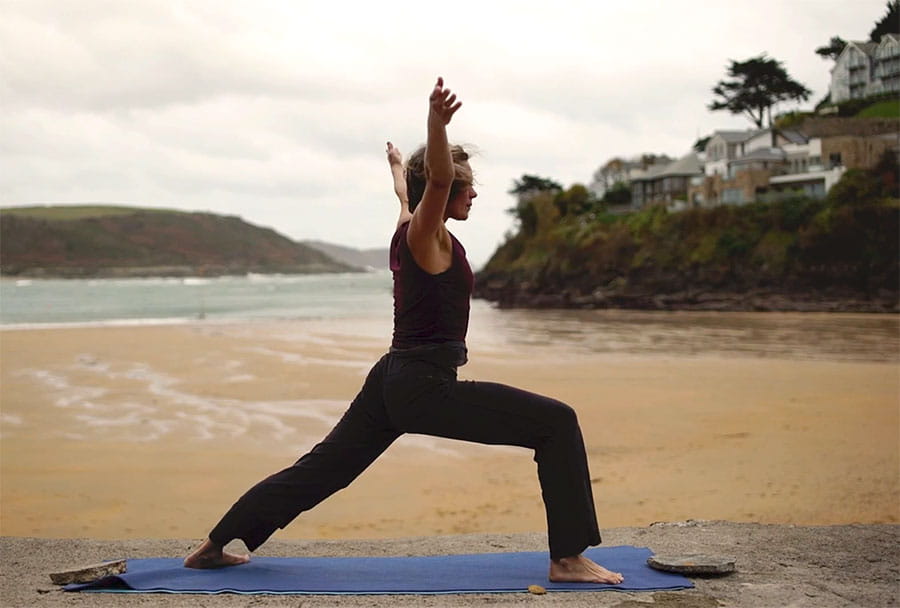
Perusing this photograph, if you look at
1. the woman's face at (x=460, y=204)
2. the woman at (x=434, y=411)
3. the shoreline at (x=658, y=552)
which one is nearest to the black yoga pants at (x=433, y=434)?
the woman at (x=434, y=411)

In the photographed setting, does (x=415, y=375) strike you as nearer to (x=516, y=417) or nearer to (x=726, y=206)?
(x=516, y=417)

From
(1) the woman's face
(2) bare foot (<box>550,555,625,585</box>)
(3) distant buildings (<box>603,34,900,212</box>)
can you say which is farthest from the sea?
(3) distant buildings (<box>603,34,900,212</box>)

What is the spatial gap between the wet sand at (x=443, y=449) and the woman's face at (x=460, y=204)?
4019 millimetres

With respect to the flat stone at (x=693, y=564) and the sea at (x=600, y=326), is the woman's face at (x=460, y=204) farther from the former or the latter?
the sea at (x=600, y=326)

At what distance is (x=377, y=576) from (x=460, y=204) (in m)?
1.75

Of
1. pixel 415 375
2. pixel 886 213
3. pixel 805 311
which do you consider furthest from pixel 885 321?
pixel 415 375

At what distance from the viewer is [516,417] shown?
382 centimetres

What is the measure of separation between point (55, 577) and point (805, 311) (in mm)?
39236

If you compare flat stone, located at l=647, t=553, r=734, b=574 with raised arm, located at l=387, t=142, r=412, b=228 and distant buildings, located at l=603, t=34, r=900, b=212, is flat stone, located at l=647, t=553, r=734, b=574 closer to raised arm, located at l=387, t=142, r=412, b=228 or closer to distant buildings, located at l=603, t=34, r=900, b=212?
raised arm, located at l=387, t=142, r=412, b=228

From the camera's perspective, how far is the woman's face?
363 centimetres

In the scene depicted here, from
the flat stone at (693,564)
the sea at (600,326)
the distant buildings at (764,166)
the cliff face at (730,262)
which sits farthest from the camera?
the distant buildings at (764,166)

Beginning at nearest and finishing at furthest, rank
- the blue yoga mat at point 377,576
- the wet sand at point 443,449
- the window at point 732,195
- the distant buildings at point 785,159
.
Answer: the blue yoga mat at point 377,576 → the wet sand at point 443,449 → the distant buildings at point 785,159 → the window at point 732,195

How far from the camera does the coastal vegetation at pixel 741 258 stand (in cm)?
4338

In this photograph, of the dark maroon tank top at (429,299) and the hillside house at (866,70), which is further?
the hillside house at (866,70)
